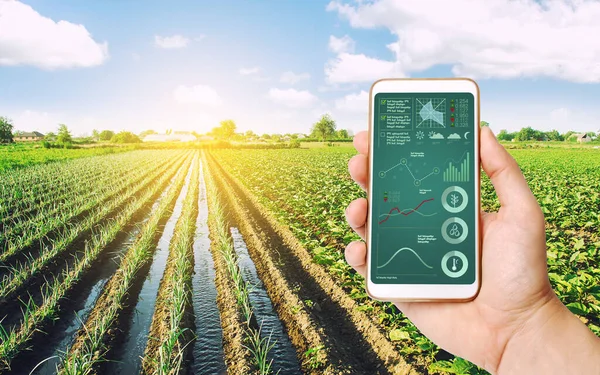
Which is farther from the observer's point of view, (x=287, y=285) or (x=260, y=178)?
(x=260, y=178)

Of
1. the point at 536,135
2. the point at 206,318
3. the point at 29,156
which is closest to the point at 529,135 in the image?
the point at 536,135

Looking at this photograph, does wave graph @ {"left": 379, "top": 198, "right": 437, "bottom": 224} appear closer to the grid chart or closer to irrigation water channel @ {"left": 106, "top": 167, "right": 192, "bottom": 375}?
the grid chart

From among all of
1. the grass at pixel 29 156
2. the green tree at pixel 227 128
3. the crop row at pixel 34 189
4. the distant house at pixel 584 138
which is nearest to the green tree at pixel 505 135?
the distant house at pixel 584 138

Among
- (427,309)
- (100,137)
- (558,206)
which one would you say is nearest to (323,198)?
(558,206)

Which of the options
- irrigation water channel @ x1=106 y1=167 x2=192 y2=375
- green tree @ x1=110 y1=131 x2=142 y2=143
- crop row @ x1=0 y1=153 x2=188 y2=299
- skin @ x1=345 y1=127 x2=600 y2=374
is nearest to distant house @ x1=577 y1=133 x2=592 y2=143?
green tree @ x1=110 y1=131 x2=142 y2=143

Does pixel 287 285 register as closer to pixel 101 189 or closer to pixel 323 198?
pixel 323 198

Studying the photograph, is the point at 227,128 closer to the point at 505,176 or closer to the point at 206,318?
the point at 206,318
